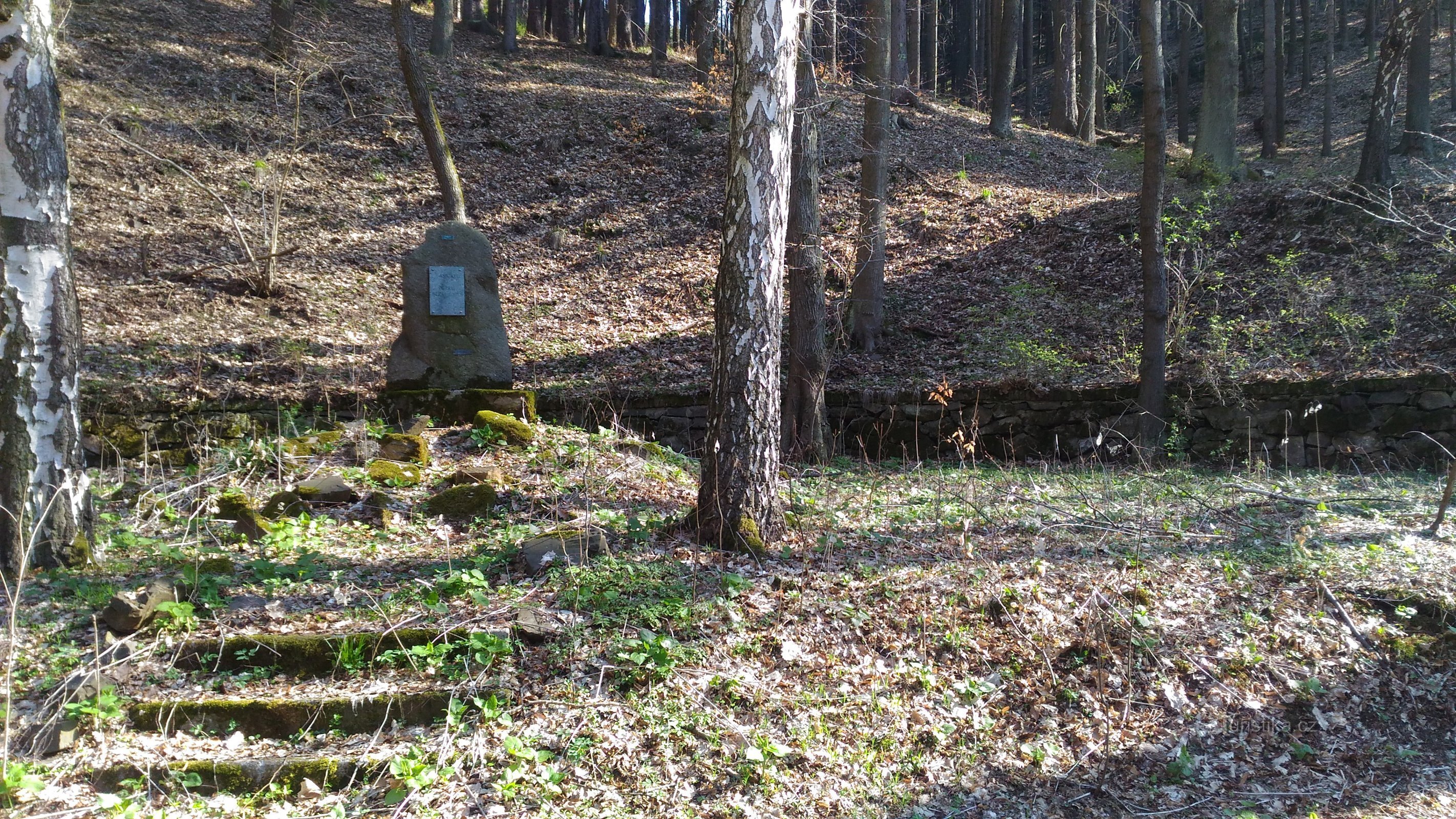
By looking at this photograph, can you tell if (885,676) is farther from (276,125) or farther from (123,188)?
(276,125)

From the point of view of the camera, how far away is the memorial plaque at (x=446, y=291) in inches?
336

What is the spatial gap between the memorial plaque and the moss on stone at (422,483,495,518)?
308 cm

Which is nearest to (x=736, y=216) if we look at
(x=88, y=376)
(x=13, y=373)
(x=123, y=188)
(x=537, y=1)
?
(x=13, y=373)

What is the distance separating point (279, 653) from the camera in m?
3.84

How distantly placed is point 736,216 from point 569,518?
2.39m

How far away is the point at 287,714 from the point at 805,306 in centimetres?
691

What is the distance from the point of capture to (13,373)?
4.28 m

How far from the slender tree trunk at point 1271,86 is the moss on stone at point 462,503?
2077 cm

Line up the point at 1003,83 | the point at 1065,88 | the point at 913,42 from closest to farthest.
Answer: the point at 1003,83 < the point at 1065,88 < the point at 913,42

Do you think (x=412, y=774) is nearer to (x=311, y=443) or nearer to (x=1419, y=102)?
(x=311, y=443)

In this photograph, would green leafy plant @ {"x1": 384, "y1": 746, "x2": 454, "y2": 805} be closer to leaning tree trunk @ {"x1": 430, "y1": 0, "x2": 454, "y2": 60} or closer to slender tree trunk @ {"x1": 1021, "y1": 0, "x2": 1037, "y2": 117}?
leaning tree trunk @ {"x1": 430, "y1": 0, "x2": 454, "y2": 60}

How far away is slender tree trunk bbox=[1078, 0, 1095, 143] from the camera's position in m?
20.5

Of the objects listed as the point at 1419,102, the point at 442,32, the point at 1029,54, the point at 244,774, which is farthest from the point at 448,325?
the point at 1029,54

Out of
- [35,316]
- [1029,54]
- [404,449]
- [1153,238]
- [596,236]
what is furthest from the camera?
[1029,54]
